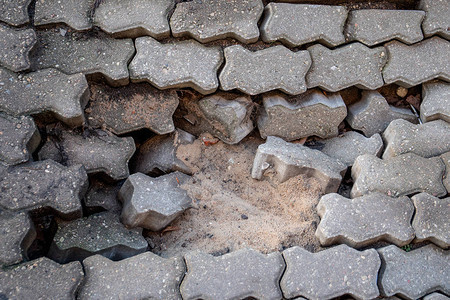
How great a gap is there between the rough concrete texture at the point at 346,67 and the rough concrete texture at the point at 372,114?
0.32 feet

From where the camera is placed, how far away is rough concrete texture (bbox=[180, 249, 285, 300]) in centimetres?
242

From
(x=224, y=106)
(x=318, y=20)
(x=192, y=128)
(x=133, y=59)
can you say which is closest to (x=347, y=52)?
(x=318, y=20)

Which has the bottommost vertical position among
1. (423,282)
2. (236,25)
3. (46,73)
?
(423,282)

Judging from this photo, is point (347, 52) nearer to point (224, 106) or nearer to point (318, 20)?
point (318, 20)

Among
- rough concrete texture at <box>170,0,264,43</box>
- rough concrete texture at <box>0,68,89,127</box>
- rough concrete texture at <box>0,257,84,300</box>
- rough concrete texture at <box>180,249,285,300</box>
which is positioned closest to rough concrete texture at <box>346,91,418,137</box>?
rough concrete texture at <box>170,0,264,43</box>

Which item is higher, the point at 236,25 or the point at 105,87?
the point at 236,25

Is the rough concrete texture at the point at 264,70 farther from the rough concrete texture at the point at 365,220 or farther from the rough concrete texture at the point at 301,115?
the rough concrete texture at the point at 365,220

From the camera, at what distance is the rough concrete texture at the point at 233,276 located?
2.42m

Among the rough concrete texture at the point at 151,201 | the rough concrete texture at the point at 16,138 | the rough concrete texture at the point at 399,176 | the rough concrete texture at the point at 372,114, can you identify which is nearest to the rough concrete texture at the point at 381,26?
the rough concrete texture at the point at 372,114

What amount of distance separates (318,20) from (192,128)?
39.1 inches

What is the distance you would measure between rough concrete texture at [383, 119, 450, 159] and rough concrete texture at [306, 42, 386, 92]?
0.30 metres

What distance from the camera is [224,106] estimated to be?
301 centimetres

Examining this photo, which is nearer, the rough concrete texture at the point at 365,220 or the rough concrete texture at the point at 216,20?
the rough concrete texture at the point at 365,220

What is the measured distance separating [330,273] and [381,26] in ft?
5.07
